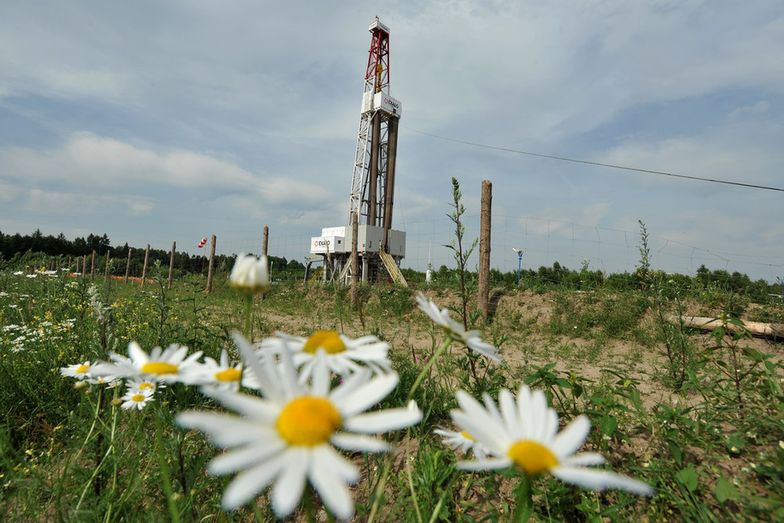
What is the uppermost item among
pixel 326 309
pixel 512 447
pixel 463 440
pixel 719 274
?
pixel 719 274

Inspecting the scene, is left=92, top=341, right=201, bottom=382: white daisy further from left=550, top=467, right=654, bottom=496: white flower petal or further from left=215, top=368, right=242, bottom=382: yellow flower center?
left=550, top=467, right=654, bottom=496: white flower petal

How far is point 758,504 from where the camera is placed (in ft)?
3.33

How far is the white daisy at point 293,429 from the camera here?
34 cm

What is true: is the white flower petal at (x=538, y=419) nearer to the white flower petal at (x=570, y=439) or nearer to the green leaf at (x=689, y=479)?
the white flower petal at (x=570, y=439)

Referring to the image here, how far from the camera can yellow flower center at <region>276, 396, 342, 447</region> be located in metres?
0.40

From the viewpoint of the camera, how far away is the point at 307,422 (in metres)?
0.41

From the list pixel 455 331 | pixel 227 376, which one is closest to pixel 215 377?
pixel 227 376

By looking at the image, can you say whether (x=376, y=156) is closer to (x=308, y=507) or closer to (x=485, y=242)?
(x=485, y=242)

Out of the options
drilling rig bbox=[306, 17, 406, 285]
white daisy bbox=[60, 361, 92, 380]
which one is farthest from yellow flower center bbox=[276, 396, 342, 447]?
drilling rig bbox=[306, 17, 406, 285]

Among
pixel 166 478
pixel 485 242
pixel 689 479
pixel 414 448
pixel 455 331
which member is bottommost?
pixel 414 448

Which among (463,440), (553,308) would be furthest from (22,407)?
(553,308)

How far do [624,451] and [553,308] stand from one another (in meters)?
6.60

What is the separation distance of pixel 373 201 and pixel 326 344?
16.8 m

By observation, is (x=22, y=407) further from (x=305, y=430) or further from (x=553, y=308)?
(x=553, y=308)
